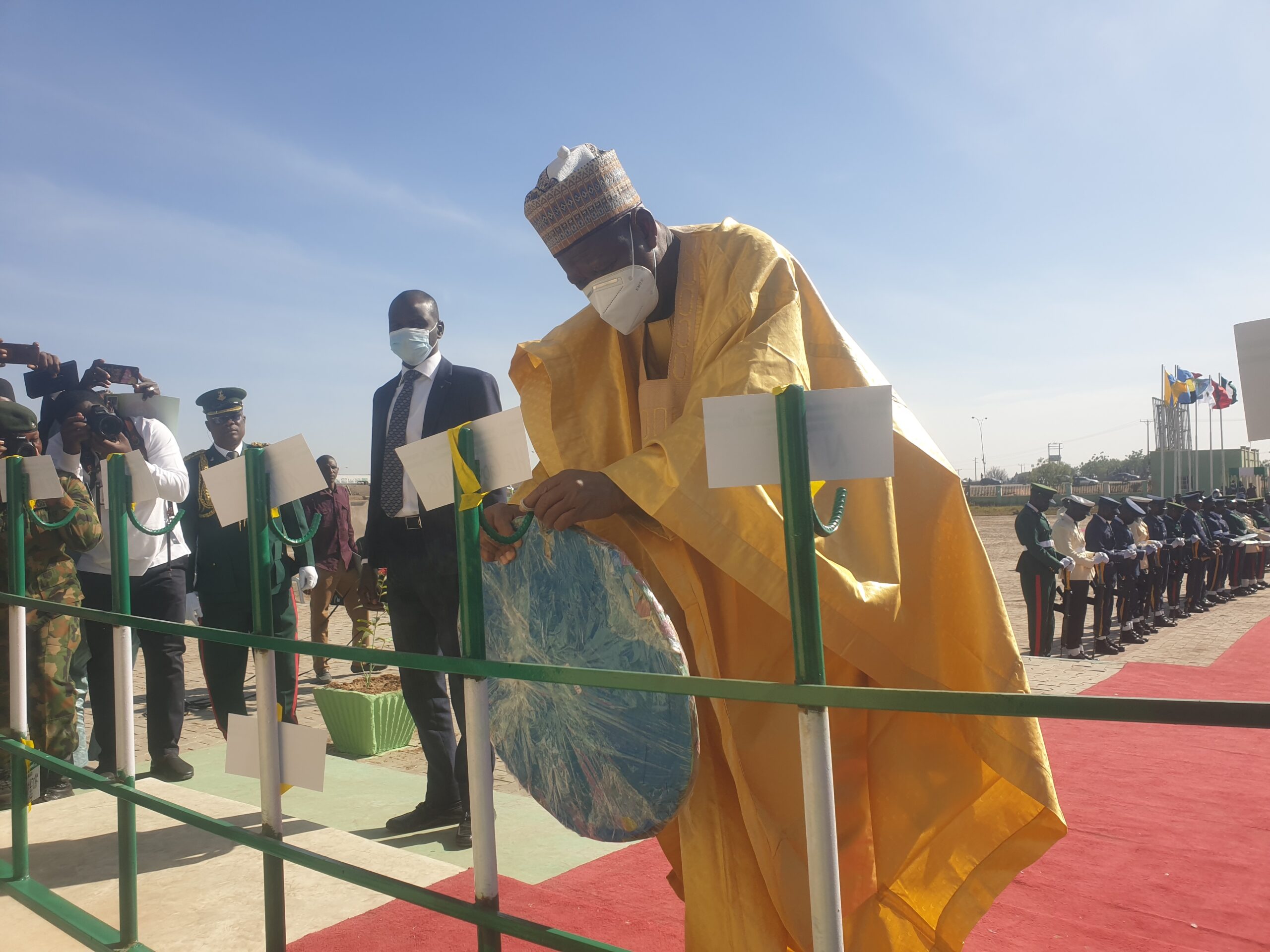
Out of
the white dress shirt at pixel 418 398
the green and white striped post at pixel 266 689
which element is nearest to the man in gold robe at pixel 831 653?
the green and white striped post at pixel 266 689

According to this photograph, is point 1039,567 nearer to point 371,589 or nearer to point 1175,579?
point 1175,579

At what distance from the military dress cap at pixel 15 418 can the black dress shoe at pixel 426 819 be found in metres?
2.60

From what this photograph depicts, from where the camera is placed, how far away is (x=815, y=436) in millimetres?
1398

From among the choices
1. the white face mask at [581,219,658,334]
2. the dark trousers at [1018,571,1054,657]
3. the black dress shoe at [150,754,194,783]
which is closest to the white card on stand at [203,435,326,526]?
the white face mask at [581,219,658,334]

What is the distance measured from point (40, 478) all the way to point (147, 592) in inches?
56.6

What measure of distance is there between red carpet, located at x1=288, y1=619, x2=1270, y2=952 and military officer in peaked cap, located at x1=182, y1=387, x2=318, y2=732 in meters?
1.59

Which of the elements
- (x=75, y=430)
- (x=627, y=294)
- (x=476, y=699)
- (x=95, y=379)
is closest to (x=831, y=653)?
(x=476, y=699)

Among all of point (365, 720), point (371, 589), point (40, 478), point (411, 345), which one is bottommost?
point (365, 720)

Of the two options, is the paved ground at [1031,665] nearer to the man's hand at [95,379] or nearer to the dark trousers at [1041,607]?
the dark trousers at [1041,607]

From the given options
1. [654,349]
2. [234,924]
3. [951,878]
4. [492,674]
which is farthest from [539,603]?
[234,924]

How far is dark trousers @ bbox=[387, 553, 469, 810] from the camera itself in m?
3.56

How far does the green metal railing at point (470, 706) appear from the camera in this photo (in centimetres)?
118

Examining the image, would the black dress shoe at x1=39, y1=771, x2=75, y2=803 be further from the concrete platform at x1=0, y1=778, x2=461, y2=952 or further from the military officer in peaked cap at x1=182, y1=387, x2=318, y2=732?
the military officer in peaked cap at x1=182, y1=387, x2=318, y2=732

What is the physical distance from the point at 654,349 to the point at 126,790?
1929 millimetres
